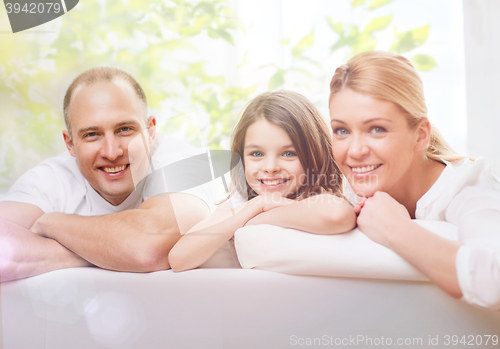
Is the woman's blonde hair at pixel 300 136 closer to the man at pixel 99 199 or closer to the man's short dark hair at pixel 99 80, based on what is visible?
the man at pixel 99 199

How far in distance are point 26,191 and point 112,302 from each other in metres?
0.52

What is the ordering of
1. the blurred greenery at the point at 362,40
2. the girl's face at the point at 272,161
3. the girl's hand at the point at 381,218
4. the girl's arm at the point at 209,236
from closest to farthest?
the girl's hand at the point at 381,218 → the girl's arm at the point at 209,236 → the girl's face at the point at 272,161 → the blurred greenery at the point at 362,40

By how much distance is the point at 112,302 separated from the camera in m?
0.81

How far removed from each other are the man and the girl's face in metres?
0.17

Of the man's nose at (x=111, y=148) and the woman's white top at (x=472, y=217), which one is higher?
the man's nose at (x=111, y=148)

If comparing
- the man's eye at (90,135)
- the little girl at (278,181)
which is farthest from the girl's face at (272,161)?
the man's eye at (90,135)

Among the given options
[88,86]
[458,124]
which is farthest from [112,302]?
[458,124]

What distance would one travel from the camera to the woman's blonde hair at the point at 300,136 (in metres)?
0.95

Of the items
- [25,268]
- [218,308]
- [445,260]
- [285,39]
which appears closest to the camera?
[445,260]

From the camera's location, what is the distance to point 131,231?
893 millimetres

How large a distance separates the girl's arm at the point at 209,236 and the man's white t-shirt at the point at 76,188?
7.5 inches

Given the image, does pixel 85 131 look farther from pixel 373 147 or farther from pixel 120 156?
pixel 373 147

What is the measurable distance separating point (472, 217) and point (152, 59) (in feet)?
3.06

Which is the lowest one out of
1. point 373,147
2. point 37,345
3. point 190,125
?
point 37,345
